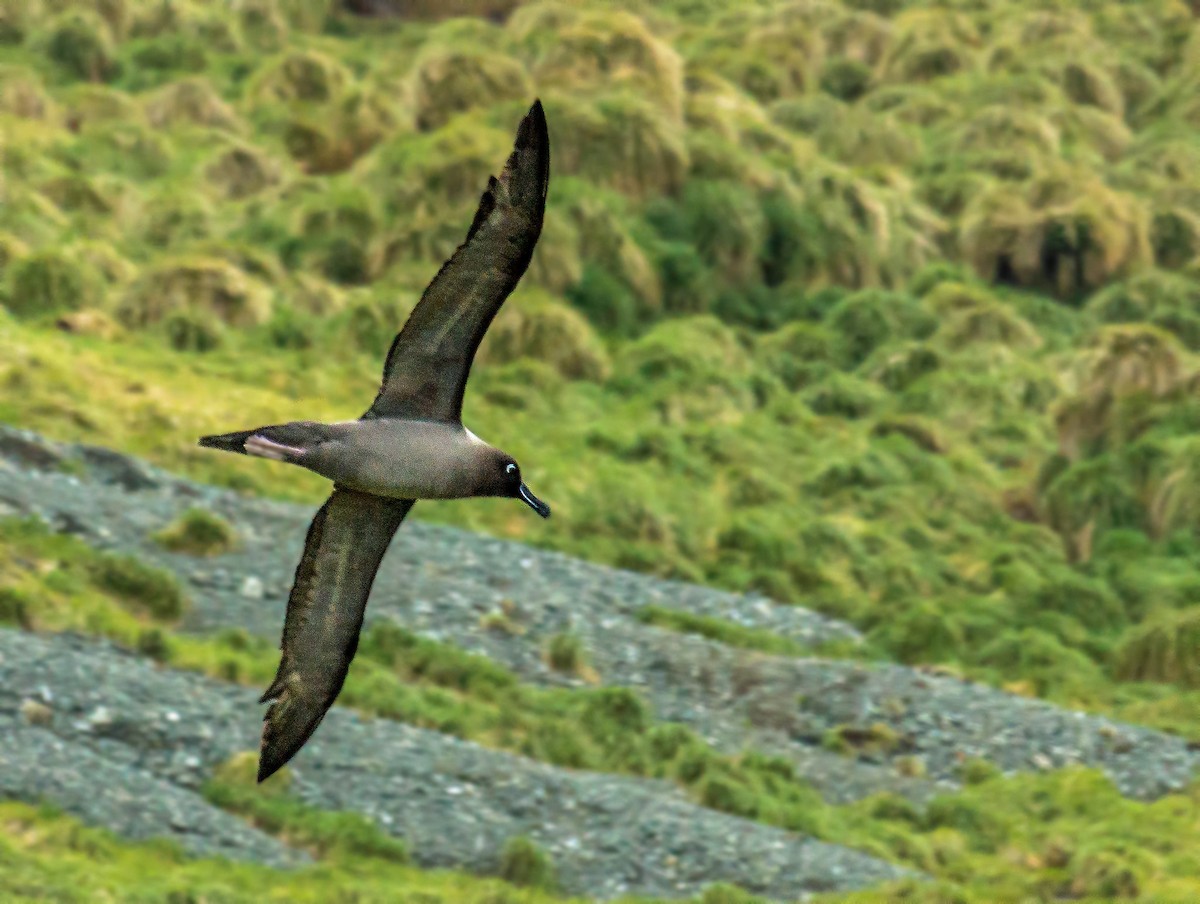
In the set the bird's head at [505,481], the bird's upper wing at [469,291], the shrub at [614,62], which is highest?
the shrub at [614,62]

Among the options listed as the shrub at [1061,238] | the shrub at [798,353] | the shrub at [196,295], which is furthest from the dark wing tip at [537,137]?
the shrub at [1061,238]

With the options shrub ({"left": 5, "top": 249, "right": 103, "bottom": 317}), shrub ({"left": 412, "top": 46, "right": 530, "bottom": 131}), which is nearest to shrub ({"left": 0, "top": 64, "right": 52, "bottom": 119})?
shrub ({"left": 412, "top": 46, "right": 530, "bottom": 131})

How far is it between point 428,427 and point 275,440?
28.7 inches

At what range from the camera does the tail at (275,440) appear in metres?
6.22

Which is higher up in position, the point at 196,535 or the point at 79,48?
the point at 79,48

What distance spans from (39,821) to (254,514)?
16.4ft

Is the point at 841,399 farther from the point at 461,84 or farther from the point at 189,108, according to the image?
the point at 189,108

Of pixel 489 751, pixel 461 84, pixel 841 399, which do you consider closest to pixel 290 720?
pixel 489 751

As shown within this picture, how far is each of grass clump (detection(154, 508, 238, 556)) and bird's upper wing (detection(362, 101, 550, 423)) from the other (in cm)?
779

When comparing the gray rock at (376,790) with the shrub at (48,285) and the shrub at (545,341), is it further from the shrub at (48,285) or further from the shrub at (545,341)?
the shrub at (545,341)

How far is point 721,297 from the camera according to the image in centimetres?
2461

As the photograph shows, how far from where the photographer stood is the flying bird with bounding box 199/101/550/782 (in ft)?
22.2

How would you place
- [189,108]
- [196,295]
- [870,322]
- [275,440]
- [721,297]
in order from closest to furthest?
[275,440], [196,295], [870,322], [721,297], [189,108]

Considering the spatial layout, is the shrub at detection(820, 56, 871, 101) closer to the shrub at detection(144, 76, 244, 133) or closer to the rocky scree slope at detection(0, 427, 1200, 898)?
the shrub at detection(144, 76, 244, 133)
